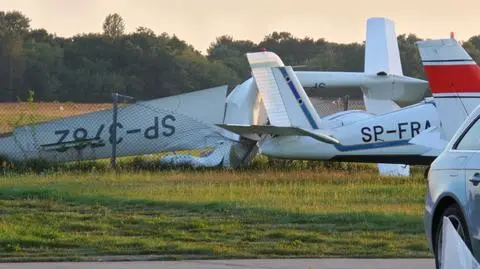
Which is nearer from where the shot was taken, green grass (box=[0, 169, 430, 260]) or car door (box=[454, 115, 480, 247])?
car door (box=[454, 115, 480, 247])

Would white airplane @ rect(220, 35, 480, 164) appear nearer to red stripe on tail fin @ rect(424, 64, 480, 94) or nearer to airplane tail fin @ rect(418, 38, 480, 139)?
airplane tail fin @ rect(418, 38, 480, 139)

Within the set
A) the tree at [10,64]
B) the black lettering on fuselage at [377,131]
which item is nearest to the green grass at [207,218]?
the black lettering on fuselage at [377,131]

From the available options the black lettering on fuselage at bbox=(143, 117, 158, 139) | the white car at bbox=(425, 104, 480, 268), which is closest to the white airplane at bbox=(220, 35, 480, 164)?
the black lettering on fuselage at bbox=(143, 117, 158, 139)

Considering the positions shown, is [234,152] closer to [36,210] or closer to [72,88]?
[36,210]

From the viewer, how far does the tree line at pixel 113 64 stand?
162ft

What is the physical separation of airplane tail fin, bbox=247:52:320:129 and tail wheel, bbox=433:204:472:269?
60.0 ft

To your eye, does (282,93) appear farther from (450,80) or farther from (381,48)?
(450,80)

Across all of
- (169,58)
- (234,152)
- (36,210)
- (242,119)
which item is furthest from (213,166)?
(169,58)

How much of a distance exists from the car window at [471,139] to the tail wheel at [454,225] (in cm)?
46

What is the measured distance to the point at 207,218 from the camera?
16.1m

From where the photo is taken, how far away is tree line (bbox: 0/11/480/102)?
162 ft

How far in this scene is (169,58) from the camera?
54.0m

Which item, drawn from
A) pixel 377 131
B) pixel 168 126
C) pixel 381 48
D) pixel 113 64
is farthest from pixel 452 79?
pixel 113 64

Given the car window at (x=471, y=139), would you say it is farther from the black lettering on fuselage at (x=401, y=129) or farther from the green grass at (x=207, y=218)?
the black lettering on fuselage at (x=401, y=129)
